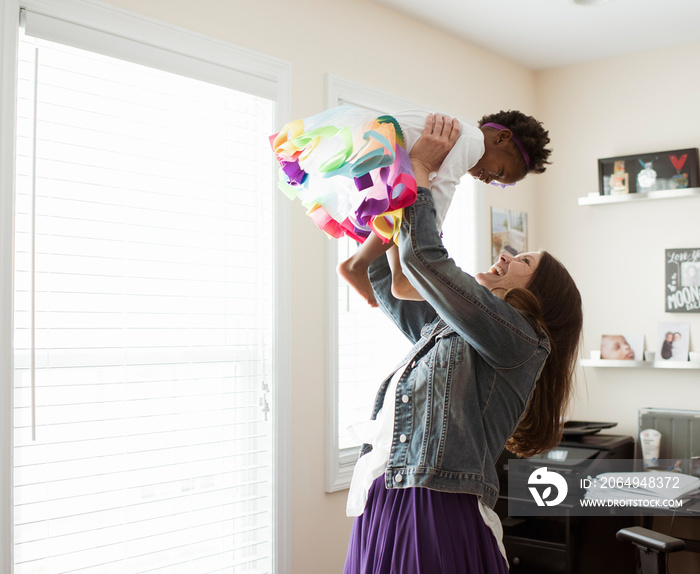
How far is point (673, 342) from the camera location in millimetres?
3541

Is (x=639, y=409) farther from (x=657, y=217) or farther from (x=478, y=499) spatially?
(x=478, y=499)

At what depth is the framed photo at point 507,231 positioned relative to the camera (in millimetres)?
3734

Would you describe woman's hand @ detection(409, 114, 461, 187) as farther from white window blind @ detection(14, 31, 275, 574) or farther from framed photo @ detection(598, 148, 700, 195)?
framed photo @ detection(598, 148, 700, 195)

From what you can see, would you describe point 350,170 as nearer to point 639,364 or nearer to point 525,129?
point 525,129

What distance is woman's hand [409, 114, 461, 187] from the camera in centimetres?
127

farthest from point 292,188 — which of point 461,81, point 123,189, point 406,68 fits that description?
point 461,81

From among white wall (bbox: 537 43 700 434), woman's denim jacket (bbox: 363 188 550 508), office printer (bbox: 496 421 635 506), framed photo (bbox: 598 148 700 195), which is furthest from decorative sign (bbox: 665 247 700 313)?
woman's denim jacket (bbox: 363 188 550 508)

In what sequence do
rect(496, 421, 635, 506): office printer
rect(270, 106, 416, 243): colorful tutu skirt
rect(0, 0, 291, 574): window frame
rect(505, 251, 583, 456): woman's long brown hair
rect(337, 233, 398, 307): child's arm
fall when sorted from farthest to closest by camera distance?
rect(496, 421, 635, 506): office printer, rect(0, 0, 291, 574): window frame, rect(505, 251, 583, 456): woman's long brown hair, rect(337, 233, 398, 307): child's arm, rect(270, 106, 416, 243): colorful tutu skirt

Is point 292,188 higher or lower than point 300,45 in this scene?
lower

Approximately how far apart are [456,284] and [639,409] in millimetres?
2811

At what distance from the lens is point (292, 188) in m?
1.41

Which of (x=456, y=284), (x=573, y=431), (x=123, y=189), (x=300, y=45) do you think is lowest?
(x=573, y=431)

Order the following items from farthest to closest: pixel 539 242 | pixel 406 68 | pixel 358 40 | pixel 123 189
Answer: pixel 539 242 → pixel 406 68 → pixel 358 40 → pixel 123 189

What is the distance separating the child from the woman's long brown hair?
0.79ft
